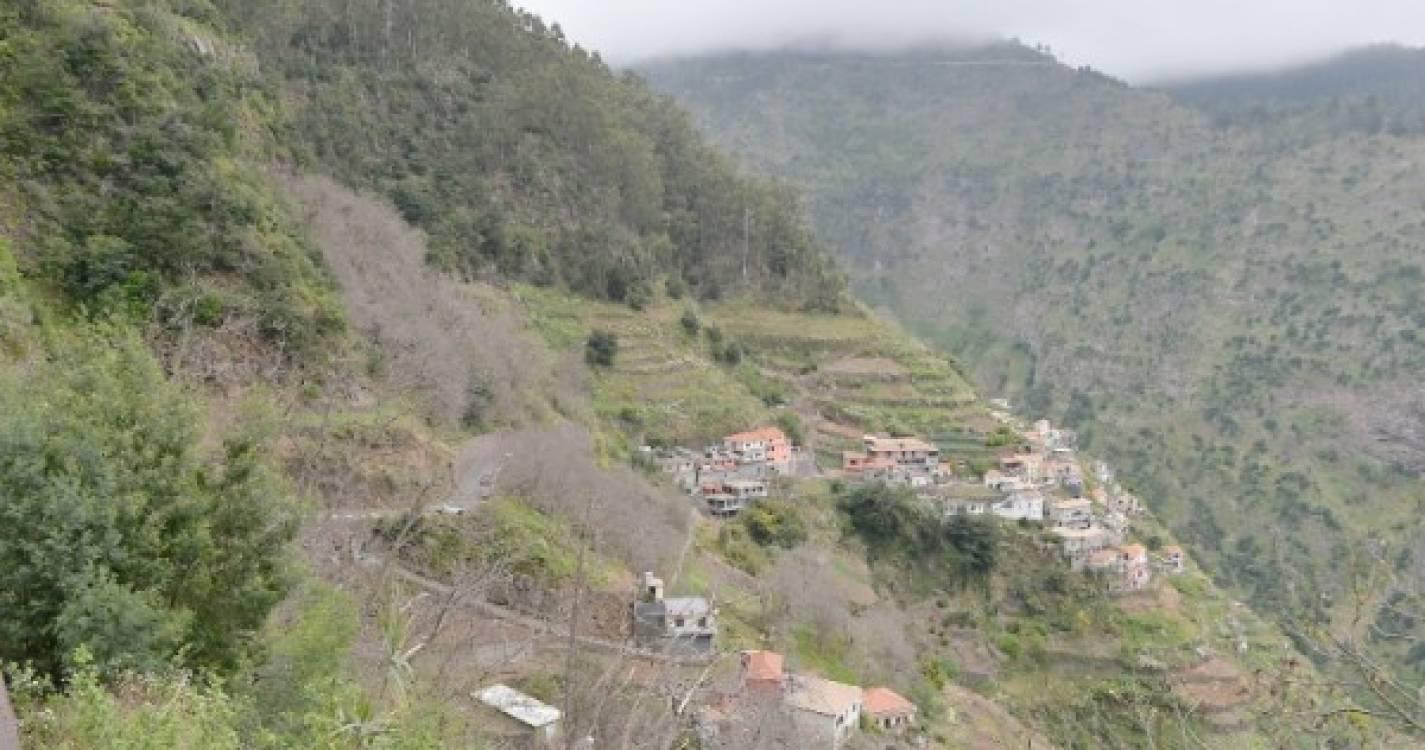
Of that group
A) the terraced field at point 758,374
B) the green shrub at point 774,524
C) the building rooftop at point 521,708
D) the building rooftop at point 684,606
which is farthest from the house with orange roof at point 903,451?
the building rooftop at point 521,708

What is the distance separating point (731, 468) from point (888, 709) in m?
11.5

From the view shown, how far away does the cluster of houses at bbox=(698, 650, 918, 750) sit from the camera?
15138mm

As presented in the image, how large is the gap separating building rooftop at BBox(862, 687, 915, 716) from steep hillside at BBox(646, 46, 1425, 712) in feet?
48.6

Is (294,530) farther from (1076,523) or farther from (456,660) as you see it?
(1076,523)

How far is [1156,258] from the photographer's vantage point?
282ft

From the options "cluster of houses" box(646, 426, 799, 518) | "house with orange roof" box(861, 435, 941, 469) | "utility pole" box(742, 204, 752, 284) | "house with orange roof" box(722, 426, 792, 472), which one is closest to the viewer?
"cluster of houses" box(646, 426, 799, 518)

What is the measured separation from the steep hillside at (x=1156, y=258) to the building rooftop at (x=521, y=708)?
24924 mm

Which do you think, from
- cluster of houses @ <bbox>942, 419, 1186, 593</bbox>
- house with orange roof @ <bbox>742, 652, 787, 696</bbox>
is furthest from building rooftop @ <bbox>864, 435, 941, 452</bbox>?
house with orange roof @ <bbox>742, 652, 787, 696</bbox>

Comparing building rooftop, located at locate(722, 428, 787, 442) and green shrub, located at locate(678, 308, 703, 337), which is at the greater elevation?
green shrub, located at locate(678, 308, 703, 337)

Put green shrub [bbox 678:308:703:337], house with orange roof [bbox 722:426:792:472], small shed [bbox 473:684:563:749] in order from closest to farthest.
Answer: small shed [bbox 473:684:563:749]
house with orange roof [bbox 722:426:792:472]
green shrub [bbox 678:308:703:337]

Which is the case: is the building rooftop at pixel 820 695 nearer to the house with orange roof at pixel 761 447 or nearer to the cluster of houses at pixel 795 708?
the cluster of houses at pixel 795 708

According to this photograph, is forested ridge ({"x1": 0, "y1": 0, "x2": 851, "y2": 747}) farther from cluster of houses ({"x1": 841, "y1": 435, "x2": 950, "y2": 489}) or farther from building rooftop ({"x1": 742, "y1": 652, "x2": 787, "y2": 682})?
cluster of houses ({"x1": 841, "y1": 435, "x2": 950, "y2": 489})

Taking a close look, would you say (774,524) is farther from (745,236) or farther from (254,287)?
(745,236)

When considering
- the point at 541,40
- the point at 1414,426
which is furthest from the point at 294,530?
the point at 1414,426
